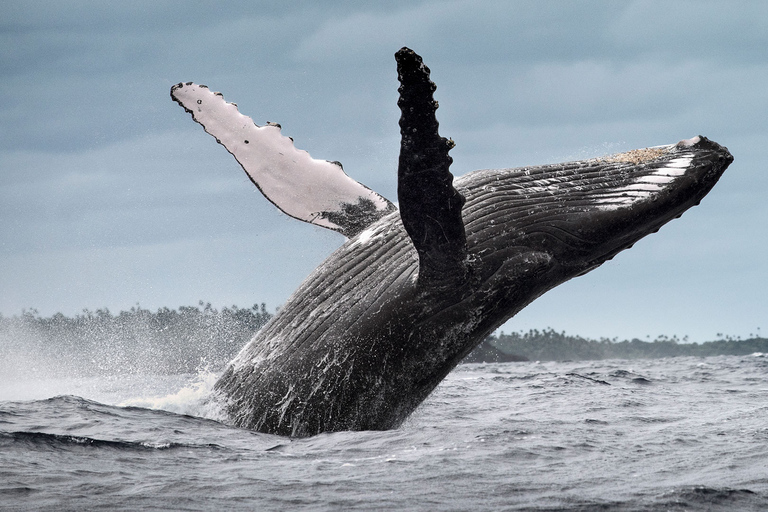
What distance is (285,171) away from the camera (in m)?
7.70

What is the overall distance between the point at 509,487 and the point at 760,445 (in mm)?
2727

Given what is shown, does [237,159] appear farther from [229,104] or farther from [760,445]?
[760,445]

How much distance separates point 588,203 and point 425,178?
175 cm

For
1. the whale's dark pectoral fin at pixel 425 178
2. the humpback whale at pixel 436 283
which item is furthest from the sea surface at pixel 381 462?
the whale's dark pectoral fin at pixel 425 178

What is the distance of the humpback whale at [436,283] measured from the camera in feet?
18.7

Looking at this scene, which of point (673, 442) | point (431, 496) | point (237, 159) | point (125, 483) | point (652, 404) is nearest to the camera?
point (431, 496)

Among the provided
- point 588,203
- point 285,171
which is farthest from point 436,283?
point 285,171

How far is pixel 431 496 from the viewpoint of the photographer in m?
4.17

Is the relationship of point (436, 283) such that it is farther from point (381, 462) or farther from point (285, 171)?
point (285, 171)

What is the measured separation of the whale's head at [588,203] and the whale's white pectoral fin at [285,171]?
141 centimetres

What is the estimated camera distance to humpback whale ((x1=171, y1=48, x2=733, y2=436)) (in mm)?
5703

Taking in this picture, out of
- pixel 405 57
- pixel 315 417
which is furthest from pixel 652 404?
pixel 405 57

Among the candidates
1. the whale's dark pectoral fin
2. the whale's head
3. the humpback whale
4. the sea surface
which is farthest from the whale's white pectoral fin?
the whale's dark pectoral fin

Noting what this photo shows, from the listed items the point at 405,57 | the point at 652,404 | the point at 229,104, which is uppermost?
the point at 229,104
